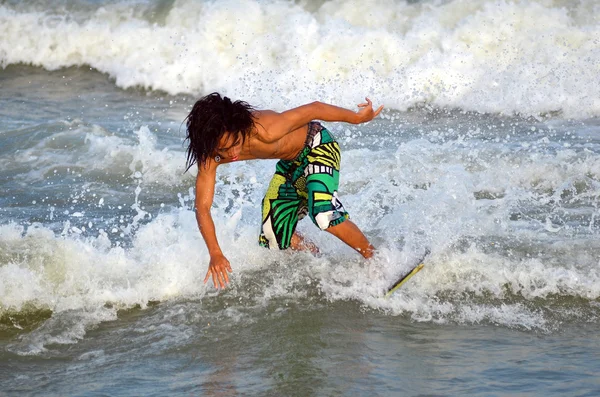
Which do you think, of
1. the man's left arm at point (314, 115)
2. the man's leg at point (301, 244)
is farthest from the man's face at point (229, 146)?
the man's leg at point (301, 244)

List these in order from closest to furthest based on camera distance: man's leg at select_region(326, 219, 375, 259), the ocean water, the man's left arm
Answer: the ocean water → the man's left arm → man's leg at select_region(326, 219, 375, 259)

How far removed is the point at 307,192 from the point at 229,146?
0.85m

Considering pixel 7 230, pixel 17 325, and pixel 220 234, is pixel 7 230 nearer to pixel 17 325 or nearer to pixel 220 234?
pixel 17 325

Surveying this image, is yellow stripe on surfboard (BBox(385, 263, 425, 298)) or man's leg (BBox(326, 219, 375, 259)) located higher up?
man's leg (BBox(326, 219, 375, 259))

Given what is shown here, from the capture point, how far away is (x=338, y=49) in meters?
13.9

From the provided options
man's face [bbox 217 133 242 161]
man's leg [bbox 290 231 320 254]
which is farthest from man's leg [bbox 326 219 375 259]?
man's face [bbox 217 133 242 161]

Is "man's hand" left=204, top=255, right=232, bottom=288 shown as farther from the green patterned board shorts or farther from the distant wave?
the distant wave

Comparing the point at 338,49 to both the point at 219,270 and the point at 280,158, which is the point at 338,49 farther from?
the point at 219,270

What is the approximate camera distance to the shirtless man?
4.51 meters

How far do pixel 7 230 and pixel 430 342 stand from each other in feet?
10.5

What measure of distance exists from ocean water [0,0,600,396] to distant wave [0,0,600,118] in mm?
53

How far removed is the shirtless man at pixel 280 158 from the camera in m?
4.51

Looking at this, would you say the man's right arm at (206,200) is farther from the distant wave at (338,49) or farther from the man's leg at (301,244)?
the distant wave at (338,49)

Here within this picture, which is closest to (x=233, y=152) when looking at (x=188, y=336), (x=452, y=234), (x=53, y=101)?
(x=188, y=336)
